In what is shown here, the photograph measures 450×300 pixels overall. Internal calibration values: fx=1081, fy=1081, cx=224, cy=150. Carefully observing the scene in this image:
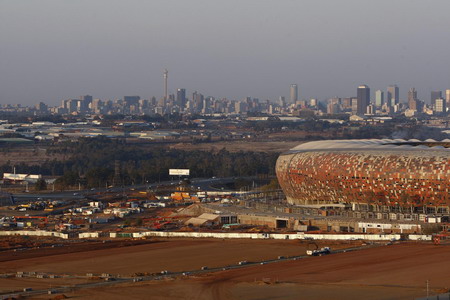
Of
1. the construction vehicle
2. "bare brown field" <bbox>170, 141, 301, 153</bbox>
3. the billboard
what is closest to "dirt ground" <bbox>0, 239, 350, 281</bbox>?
the construction vehicle

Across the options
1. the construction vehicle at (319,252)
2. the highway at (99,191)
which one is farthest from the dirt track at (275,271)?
the highway at (99,191)

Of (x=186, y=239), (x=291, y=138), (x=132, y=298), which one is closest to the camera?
(x=132, y=298)

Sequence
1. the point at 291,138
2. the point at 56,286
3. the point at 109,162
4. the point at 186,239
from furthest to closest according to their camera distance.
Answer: the point at 291,138
the point at 109,162
the point at 186,239
the point at 56,286

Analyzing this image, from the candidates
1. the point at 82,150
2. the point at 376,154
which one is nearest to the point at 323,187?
the point at 376,154

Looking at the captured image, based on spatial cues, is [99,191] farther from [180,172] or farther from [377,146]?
[377,146]

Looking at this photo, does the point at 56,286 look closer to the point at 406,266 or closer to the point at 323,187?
the point at 406,266
